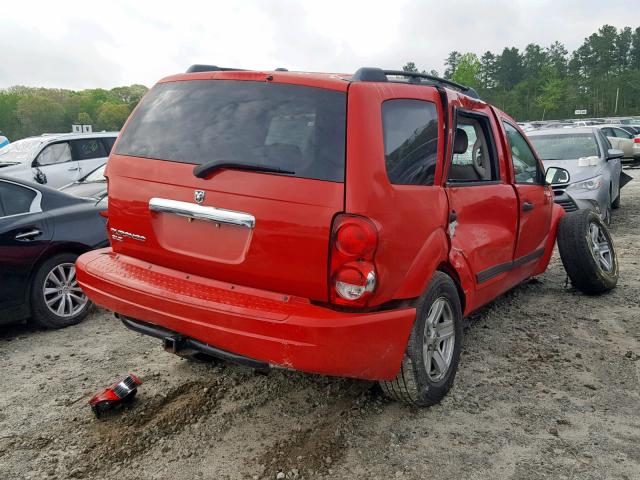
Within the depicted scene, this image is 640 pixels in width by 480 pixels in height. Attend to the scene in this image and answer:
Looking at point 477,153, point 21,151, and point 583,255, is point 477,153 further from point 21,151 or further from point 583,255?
point 21,151

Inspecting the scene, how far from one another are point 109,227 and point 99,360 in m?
1.26

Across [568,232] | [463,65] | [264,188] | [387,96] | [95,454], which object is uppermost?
[463,65]

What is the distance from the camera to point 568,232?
5258 mm

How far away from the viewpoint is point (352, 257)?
2602 mm

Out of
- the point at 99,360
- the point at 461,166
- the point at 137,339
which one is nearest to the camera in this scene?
the point at 461,166

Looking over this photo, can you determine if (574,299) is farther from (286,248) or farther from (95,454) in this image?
(95,454)

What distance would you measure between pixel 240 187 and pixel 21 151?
36.5 feet

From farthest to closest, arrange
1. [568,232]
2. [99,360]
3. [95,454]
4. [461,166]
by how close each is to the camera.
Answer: [568,232], [99,360], [461,166], [95,454]

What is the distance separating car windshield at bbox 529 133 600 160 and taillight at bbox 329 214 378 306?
7473 mm

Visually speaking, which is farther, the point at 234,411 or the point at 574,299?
the point at 574,299

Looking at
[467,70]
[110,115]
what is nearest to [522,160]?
[110,115]

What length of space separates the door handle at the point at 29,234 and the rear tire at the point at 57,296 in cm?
25

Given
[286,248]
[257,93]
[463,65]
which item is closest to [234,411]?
[286,248]

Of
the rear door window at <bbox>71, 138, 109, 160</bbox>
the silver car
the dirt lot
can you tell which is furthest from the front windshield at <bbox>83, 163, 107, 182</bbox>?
the silver car
